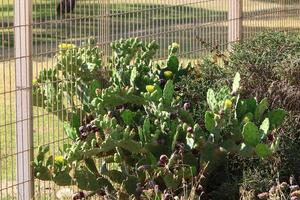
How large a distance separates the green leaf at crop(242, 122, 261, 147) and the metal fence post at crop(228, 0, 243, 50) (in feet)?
8.77

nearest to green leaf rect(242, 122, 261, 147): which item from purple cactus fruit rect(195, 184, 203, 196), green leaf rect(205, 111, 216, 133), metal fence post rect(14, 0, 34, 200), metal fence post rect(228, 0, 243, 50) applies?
green leaf rect(205, 111, 216, 133)

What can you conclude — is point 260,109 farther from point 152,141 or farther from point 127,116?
point 127,116

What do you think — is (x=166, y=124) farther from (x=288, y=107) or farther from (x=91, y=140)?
(x=288, y=107)

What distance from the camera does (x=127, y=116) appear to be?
7.24 m

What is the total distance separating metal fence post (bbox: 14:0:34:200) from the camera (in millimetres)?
6953

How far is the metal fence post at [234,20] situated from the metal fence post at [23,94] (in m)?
2.99

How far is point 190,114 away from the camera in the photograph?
7355 millimetres

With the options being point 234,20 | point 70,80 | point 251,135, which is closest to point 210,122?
point 251,135

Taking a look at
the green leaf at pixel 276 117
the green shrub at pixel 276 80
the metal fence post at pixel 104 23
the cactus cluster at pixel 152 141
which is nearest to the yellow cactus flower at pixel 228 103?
the cactus cluster at pixel 152 141

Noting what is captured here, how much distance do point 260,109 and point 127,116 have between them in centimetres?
100

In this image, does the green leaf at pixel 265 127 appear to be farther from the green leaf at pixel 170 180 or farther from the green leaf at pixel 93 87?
the green leaf at pixel 93 87

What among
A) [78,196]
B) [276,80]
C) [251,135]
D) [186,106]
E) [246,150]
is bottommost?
[78,196]

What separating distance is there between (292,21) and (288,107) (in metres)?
2.95

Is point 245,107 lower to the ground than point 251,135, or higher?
higher
